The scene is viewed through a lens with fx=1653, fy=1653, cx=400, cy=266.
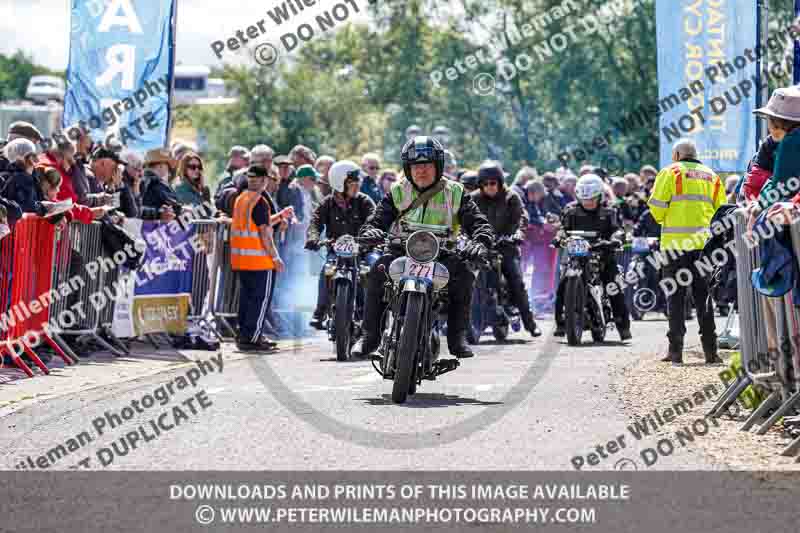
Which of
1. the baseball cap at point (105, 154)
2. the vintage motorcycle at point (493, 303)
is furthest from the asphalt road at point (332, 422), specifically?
the vintage motorcycle at point (493, 303)

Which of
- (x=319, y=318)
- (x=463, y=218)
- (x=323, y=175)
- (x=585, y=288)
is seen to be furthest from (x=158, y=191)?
(x=463, y=218)

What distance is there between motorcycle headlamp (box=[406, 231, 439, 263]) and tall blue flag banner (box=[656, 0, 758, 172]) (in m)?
7.99

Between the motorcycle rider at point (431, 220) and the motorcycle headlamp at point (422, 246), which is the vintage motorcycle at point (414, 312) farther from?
the motorcycle rider at point (431, 220)

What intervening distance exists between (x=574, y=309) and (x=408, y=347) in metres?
7.40

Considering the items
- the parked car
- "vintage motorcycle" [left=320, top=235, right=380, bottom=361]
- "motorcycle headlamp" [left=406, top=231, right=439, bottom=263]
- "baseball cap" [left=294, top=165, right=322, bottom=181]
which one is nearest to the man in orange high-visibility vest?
"vintage motorcycle" [left=320, top=235, right=380, bottom=361]

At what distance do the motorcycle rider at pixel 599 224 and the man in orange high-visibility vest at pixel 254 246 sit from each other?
3678 mm

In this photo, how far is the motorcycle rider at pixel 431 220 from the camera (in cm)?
1215

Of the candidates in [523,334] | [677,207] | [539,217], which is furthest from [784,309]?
[539,217]

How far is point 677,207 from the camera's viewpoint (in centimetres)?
1595

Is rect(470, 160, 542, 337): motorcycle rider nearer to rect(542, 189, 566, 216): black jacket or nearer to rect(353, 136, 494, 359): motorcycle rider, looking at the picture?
rect(353, 136, 494, 359): motorcycle rider

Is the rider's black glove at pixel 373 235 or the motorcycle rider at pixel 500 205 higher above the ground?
the motorcycle rider at pixel 500 205

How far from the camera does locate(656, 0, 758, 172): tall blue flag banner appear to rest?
19.2m

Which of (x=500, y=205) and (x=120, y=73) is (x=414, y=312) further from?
(x=500, y=205)

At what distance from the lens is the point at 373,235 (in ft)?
39.5
